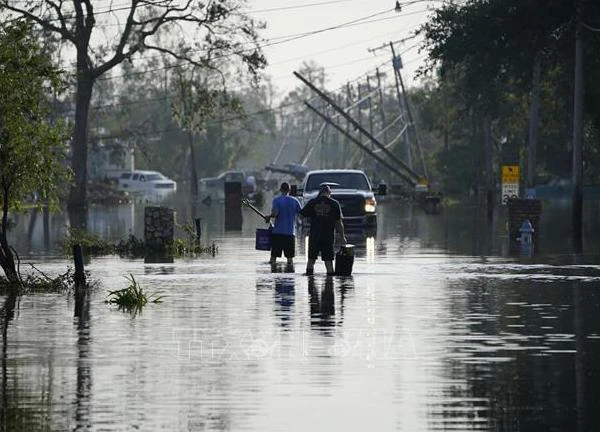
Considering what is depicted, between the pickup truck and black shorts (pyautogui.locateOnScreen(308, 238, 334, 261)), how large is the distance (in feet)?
65.8

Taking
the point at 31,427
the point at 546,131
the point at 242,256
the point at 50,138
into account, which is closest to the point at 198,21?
the point at 546,131

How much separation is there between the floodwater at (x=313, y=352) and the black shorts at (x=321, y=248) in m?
0.40

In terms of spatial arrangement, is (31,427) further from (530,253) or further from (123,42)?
(123,42)

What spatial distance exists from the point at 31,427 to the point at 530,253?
28.0 m

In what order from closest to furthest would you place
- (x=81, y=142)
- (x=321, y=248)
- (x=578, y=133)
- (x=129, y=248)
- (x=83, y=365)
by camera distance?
(x=83, y=365)
(x=321, y=248)
(x=129, y=248)
(x=578, y=133)
(x=81, y=142)

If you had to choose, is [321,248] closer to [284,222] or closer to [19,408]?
[284,222]

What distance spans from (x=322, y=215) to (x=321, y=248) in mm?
599

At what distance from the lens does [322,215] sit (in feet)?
100

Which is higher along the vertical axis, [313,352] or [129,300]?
[129,300]

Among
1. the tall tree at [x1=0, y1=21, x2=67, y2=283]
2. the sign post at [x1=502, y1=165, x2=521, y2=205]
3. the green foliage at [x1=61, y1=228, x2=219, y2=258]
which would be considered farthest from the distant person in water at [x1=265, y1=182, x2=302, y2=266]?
the sign post at [x1=502, y1=165, x2=521, y2=205]

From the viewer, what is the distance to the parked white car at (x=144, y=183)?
15512 centimetres

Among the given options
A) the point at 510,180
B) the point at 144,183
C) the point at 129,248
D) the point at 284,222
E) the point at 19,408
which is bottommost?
the point at 19,408

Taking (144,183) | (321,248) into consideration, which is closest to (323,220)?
(321,248)

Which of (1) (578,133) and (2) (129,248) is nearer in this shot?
(2) (129,248)
